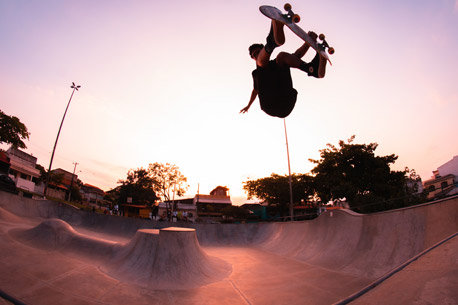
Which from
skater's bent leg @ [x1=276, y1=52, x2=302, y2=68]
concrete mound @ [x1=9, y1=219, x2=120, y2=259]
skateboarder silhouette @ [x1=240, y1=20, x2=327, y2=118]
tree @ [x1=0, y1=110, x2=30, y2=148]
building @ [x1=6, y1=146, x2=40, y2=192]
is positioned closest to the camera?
skateboarder silhouette @ [x1=240, y1=20, x2=327, y2=118]

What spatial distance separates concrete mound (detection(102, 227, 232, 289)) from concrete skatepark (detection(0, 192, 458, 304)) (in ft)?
0.09

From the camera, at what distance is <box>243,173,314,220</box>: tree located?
1178 inches

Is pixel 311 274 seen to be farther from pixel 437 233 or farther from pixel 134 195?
pixel 134 195

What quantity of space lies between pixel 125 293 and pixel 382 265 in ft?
20.5

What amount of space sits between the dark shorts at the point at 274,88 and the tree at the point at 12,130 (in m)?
17.5

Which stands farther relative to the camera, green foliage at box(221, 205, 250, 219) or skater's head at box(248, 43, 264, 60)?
green foliage at box(221, 205, 250, 219)

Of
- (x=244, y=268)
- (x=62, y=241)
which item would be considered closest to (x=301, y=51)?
(x=244, y=268)

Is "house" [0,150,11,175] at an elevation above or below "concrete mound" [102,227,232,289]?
above

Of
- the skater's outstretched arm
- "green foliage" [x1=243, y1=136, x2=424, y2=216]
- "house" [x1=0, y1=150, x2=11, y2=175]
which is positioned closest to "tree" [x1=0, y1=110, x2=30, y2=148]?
the skater's outstretched arm

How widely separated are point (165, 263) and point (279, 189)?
2774 centimetres

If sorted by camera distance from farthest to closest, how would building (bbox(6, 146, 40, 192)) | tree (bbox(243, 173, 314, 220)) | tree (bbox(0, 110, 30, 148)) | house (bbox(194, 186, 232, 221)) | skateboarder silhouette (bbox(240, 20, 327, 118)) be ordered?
house (bbox(194, 186, 232, 221)) → building (bbox(6, 146, 40, 192)) → tree (bbox(243, 173, 314, 220)) → tree (bbox(0, 110, 30, 148)) → skateboarder silhouette (bbox(240, 20, 327, 118))

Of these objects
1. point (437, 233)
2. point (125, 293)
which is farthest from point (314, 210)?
point (125, 293)

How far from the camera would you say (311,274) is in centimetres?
578

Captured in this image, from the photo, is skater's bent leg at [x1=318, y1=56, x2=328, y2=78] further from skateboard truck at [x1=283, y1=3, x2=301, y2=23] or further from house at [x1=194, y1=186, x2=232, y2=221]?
house at [x1=194, y1=186, x2=232, y2=221]
